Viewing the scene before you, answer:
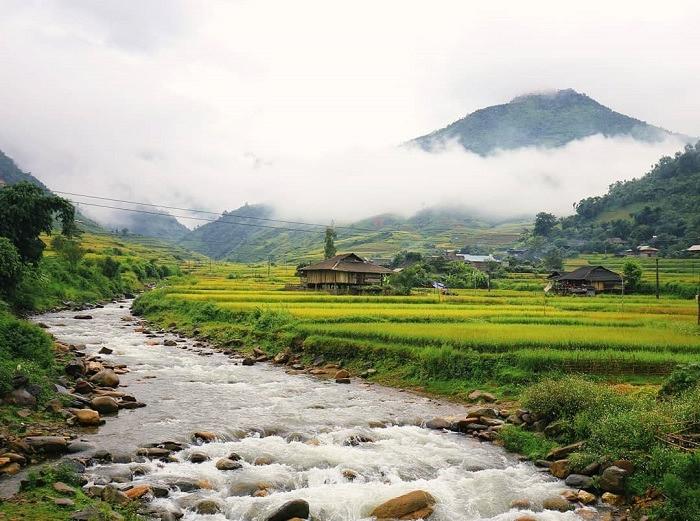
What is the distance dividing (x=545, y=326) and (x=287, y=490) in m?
24.2

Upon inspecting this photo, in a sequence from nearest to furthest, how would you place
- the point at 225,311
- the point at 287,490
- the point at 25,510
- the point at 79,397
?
the point at 25,510
the point at 287,490
the point at 79,397
the point at 225,311

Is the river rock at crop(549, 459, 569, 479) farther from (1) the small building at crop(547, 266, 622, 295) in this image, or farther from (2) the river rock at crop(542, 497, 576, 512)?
(1) the small building at crop(547, 266, 622, 295)

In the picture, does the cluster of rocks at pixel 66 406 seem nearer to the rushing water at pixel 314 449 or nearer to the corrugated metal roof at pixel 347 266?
the rushing water at pixel 314 449

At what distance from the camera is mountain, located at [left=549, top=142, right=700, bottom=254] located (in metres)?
121

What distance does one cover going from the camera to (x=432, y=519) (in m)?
12.3

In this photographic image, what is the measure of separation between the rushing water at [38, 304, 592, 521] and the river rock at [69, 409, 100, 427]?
0.47 m

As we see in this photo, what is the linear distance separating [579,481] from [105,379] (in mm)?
18924

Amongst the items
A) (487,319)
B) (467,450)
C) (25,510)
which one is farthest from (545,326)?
(25,510)

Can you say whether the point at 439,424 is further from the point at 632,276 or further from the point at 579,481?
the point at 632,276

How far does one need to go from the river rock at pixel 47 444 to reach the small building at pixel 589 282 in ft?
237

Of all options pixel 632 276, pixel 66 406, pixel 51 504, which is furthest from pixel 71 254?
pixel 632 276

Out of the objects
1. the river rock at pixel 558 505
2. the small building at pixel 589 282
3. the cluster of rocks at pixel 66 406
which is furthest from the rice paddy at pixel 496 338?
the small building at pixel 589 282

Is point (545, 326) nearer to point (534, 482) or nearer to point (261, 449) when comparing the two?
point (534, 482)

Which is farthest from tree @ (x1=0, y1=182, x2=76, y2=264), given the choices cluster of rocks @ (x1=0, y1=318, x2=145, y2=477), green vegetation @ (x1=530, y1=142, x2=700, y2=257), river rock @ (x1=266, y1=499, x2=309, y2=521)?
green vegetation @ (x1=530, y1=142, x2=700, y2=257)
